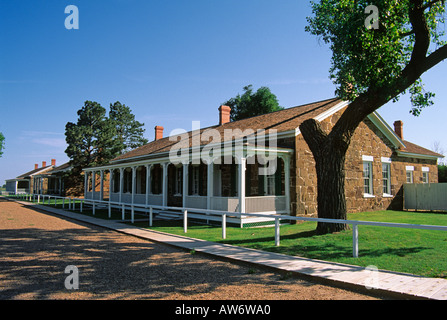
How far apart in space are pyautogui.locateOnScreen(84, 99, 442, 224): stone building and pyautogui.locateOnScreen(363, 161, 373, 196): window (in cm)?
6

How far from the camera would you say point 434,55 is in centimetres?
888

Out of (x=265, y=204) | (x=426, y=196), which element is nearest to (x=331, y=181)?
(x=265, y=204)

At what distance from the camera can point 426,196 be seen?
19469mm

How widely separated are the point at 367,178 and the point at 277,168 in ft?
21.4

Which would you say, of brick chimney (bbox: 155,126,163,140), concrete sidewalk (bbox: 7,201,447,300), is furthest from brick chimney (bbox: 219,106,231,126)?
concrete sidewalk (bbox: 7,201,447,300)

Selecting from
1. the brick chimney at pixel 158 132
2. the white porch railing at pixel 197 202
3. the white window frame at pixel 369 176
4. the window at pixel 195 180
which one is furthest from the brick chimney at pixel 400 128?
the brick chimney at pixel 158 132

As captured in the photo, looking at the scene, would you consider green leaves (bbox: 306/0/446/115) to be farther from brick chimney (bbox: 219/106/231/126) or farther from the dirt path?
brick chimney (bbox: 219/106/231/126)

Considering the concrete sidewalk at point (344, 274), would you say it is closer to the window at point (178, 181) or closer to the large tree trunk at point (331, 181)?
the large tree trunk at point (331, 181)

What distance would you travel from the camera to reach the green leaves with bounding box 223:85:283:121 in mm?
41938

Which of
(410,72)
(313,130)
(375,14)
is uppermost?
(375,14)
